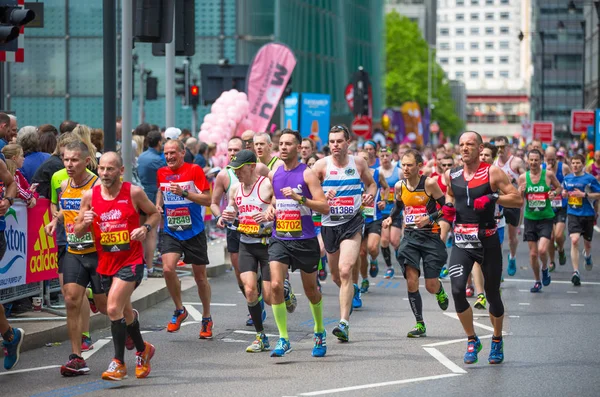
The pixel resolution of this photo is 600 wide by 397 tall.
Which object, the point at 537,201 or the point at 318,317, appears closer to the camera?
the point at 318,317

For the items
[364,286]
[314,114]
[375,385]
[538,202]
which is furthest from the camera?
[314,114]

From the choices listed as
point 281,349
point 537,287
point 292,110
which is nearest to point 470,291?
point 537,287

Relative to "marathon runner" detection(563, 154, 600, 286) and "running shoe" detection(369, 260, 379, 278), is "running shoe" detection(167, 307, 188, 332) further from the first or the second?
"marathon runner" detection(563, 154, 600, 286)

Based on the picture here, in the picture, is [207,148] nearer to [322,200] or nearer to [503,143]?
[503,143]

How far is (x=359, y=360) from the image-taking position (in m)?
10.2

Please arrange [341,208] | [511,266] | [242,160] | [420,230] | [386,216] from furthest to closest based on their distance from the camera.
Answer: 1. [511,266]
2. [386,216]
3. [420,230]
4. [341,208]
5. [242,160]

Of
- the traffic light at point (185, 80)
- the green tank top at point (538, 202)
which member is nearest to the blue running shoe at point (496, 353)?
the green tank top at point (538, 202)

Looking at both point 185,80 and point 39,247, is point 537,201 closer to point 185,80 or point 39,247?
point 39,247

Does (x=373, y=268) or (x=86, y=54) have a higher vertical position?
(x=86, y=54)

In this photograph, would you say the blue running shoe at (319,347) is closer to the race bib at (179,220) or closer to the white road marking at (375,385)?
the white road marking at (375,385)

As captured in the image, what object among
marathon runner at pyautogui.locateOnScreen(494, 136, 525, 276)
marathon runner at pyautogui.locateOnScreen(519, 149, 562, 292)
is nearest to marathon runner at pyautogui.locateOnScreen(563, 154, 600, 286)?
marathon runner at pyautogui.locateOnScreen(494, 136, 525, 276)

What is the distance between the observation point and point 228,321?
12883mm

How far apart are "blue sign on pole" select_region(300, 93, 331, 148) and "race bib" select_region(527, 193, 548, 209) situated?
12.2 metres

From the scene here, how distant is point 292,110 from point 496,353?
754 inches
